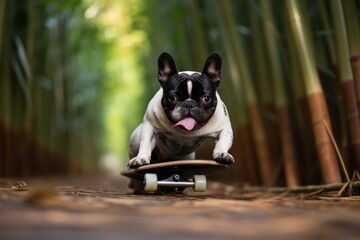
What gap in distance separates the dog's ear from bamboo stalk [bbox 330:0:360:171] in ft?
2.21

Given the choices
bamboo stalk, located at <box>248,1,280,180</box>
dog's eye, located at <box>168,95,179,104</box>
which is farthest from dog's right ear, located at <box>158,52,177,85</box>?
bamboo stalk, located at <box>248,1,280,180</box>

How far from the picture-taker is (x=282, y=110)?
3.50 m

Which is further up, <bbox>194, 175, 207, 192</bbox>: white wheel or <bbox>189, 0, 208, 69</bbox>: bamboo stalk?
<bbox>189, 0, 208, 69</bbox>: bamboo stalk

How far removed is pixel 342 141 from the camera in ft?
9.30

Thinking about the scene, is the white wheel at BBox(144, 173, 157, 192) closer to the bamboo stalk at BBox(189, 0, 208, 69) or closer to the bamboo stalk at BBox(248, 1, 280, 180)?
the bamboo stalk at BBox(248, 1, 280, 180)

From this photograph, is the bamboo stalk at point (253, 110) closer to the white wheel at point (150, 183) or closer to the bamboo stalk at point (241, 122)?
the bamboo stalk at point (241, 122)

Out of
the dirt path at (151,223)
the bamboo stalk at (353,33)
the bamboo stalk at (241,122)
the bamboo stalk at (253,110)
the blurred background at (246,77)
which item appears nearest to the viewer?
the dirt path at (151,223)

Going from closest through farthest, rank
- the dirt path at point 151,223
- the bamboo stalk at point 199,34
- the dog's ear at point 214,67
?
the dirt path at point 151,223 < the dog's ear at point 214,67 < the bamboo stalk at point 199,34

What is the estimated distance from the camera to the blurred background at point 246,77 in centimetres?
264

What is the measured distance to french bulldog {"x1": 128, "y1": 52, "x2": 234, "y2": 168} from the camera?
2.36 meters

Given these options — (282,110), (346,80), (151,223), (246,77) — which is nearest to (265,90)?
(246,77)

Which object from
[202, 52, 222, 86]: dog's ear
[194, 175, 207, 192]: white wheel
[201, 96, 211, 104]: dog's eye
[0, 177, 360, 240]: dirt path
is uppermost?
[202, 52, 222, 86]: dog's ear

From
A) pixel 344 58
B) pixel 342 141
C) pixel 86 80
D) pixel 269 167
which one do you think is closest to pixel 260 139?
pixel 269 167

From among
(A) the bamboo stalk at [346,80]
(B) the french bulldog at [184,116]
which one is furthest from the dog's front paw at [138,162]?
(A) the bamboo stalk at [346,80]
